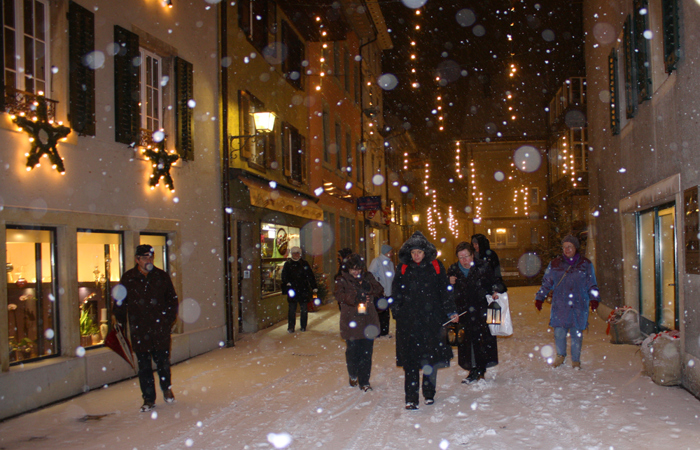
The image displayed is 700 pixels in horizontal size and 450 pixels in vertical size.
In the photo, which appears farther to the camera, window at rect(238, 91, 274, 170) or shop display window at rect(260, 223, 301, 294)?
shop display window at rect(260, 223, 301, 294)

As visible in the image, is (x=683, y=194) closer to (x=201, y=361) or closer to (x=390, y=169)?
(x=201, y=361)

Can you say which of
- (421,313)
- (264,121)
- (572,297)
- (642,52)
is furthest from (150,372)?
(642,52)

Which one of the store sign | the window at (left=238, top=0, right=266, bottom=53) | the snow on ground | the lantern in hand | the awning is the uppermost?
the window at (left=238, top=0, right=266, bottom=53)

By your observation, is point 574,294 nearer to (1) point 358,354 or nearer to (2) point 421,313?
(2) point 421,313

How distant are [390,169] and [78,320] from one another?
91.9ft

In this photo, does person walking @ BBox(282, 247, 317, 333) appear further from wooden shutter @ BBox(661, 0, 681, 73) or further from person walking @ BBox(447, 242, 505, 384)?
wooden shutter @ BBox(661, 0, 681, 73)

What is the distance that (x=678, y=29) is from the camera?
21.3 feet

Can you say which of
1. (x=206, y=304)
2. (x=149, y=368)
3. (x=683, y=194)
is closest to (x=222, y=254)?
(x=206, y=304)

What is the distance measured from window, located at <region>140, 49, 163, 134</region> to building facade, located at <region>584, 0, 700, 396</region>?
699 cm

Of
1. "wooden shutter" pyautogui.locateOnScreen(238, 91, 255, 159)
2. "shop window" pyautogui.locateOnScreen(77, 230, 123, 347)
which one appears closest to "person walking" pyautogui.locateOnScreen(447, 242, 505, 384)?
"shop window" pyautogui.locateOnScreen(77, 230, 123, 347)

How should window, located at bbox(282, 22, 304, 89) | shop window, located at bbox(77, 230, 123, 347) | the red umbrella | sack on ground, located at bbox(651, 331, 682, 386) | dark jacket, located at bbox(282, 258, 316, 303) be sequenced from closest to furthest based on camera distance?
the red umbrella, sack on ground, located at bbox(651, 331, 682, 386), shop window, located at bbox(77, 230, 123, 347), dark jacket, located at bbox(282, 258, 316, 303), window, located at bbox(282, 22, 304, 89)

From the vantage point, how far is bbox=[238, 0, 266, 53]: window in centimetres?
1218

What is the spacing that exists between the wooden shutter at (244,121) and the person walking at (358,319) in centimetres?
531

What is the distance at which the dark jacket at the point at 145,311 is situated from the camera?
19.7 ft
